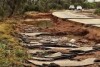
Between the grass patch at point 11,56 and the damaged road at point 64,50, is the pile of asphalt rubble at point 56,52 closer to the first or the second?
the damaged road at point 64,50

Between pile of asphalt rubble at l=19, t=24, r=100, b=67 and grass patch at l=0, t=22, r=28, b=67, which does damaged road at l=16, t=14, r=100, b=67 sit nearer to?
pile of asphalt rubble at l=19, t=24, r=100, b=67

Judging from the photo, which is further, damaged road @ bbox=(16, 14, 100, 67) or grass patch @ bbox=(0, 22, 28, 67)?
damaged road @ bbox=(16, 14, 100, 67)

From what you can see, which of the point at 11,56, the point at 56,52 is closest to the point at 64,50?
the point at 56,52

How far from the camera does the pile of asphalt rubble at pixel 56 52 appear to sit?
917cm

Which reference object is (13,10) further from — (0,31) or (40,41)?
(40,41)

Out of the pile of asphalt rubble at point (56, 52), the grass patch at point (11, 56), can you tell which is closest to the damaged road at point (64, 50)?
the pile of asphalt rubble at point (56, 52)

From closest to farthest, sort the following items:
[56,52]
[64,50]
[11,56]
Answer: [11,56] < [56,52] < [64,50]

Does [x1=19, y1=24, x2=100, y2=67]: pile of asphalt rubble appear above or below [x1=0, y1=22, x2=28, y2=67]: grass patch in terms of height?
below

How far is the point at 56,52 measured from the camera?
1086 cm

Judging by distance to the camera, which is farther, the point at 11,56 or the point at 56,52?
the point at 56,52

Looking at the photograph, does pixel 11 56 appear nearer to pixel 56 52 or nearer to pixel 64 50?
pixel 56 52

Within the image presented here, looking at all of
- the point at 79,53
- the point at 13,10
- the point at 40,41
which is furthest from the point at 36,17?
the point at 79,53

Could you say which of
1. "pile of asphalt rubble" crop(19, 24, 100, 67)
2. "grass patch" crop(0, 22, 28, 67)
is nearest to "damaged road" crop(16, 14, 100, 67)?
"pile of asphalt rubble" crop(19, 24, 100, 67)

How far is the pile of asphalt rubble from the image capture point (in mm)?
9172
